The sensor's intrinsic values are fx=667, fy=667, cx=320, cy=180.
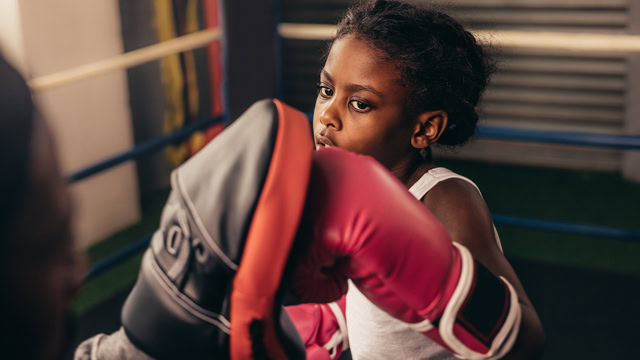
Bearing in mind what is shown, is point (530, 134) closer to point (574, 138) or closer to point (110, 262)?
point (574, 138)

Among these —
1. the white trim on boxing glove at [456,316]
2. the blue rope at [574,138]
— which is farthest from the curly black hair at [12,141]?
the blue rope at [574,138]

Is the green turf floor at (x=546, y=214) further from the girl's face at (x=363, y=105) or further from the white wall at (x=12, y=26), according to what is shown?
the girl's face at (x=363, y=105)

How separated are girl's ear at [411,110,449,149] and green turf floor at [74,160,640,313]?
57.9 inches

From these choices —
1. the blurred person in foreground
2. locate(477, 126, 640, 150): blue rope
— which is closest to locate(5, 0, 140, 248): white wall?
locate(477, 126, 640, 150): blue rope

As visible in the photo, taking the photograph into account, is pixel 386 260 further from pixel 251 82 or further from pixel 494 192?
pixel 494 192

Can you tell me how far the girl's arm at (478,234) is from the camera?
701 mm

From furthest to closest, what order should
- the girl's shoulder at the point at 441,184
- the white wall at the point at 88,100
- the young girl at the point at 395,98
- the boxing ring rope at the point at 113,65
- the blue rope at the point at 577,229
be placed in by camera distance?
the white wall at the point at 88,100, the blue rope at the point at 577,229, the boxing ring rope at the point at 113,65, the young girl at the point at 395,98, the girl's shoulder at the point at 441,184

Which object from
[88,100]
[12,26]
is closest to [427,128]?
[12,26]

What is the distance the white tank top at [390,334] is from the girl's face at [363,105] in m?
0.10

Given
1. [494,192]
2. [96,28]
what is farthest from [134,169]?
[494,192]

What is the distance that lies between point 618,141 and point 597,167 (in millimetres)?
1936

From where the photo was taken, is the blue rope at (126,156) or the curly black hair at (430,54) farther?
the blue rope at (126,156)

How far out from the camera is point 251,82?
2.02 metres

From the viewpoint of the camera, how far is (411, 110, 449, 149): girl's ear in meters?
1.10
